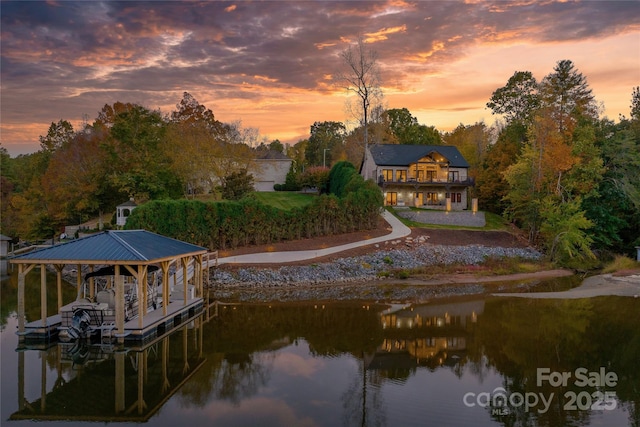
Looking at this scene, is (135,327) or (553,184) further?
(553,184)

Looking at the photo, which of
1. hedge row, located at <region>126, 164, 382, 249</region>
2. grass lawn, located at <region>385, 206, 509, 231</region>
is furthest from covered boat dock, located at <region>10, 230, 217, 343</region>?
grass lawn, located at <region>385, 206, 509, 231</region>

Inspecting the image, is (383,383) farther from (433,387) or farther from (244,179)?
(244,179)

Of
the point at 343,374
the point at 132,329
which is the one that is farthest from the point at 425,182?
the point at 132,329

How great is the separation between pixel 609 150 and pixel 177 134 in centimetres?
3772

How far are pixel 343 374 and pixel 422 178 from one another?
36622 mm

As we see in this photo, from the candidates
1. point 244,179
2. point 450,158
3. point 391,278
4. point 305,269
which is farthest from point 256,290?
point 450,158

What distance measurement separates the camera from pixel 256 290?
26531mm

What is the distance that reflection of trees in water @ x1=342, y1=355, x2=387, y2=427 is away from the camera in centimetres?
1105

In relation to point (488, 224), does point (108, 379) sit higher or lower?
lower

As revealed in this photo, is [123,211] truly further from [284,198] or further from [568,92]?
[568,92]

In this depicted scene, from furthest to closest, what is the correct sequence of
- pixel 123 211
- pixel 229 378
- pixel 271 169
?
pixel 271 169
pixel 123 211
pixel 229 378

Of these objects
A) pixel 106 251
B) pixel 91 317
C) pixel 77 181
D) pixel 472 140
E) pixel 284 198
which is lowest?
pixel 91 317

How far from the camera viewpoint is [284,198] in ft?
165

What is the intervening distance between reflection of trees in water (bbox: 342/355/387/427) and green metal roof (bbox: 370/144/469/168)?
35669mm
